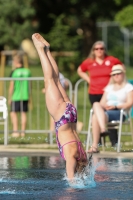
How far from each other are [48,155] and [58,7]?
31.0 m

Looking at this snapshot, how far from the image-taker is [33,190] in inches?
301

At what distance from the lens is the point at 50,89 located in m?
8.31

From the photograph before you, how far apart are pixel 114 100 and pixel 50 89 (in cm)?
411

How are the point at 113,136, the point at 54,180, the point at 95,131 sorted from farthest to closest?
the point at 113,136 → the point at 95,131 → the point at 54,180

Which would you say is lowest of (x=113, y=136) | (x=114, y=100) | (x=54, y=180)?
(x=54, y=180)

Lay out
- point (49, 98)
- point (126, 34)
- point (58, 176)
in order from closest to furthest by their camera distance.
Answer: point (49, 98)
point (58, 176)
point (126, 34)

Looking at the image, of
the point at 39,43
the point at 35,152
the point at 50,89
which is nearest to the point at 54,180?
the point at 50,89

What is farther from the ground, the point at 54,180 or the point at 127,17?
the point at 127,17

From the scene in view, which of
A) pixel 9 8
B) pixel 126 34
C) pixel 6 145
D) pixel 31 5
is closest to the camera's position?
pixel 6 145

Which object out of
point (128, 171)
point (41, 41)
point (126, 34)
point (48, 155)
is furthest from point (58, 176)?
point (126, 34)

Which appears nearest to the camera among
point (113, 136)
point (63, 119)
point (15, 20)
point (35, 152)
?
point (63, 119)

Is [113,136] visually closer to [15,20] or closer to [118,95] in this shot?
[118,95]

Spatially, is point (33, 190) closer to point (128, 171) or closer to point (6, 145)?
point (128, 171)

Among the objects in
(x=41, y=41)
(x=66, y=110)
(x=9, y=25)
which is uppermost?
(x=9, y=25)
